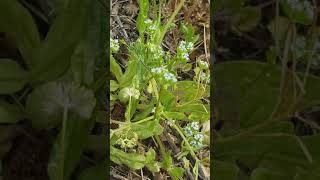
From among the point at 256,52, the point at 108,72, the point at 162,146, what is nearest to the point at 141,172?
the point at 162,146

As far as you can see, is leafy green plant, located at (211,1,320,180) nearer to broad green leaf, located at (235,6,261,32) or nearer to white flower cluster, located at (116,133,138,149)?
broad green leaf, located at (235,6,261,32)

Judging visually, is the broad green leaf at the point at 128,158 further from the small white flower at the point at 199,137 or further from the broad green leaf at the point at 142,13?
the broad green leaf at the point at 142,13

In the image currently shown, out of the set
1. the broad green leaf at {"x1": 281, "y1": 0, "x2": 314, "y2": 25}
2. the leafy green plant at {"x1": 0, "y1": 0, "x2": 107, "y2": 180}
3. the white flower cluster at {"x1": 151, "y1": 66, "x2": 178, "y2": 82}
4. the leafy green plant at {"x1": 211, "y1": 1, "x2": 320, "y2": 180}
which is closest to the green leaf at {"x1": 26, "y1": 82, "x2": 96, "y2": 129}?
the leafy green plant at {"x1": 0, "y1": 0, "x2": 107, "y2": 180}

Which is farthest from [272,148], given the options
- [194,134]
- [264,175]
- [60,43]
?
[60,43]

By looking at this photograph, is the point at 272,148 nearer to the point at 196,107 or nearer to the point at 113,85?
the point at 196,107

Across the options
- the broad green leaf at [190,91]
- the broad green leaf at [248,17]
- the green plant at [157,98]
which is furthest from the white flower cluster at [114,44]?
the broad green leaf at [248,17]
